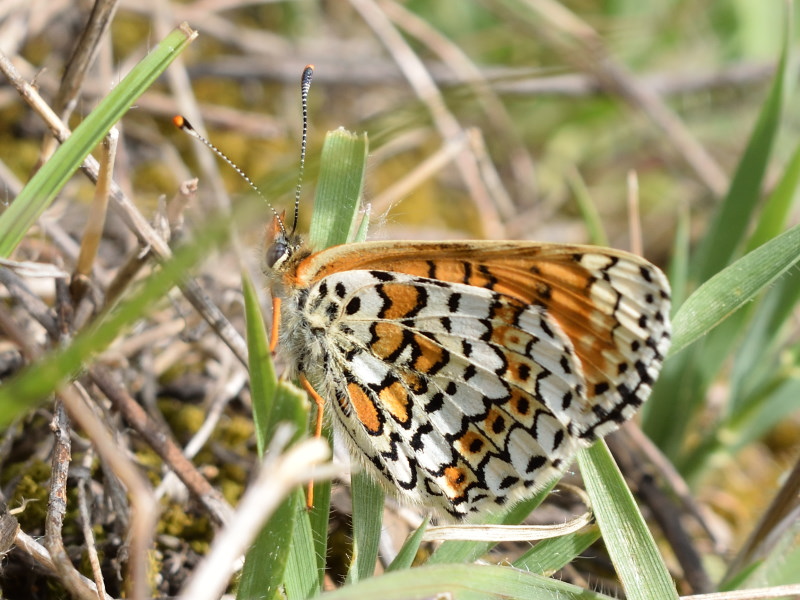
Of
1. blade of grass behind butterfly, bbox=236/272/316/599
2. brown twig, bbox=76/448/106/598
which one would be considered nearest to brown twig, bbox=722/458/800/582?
blade of grass behind butterfly, bbox=236/272/316/599

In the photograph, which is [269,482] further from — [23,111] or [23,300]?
[23,111]

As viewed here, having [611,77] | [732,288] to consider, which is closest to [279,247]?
[732,288]

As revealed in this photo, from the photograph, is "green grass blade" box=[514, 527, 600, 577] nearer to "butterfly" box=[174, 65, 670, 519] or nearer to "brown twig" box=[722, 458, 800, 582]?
"butterfly" box=[174, 65, 670, 519]

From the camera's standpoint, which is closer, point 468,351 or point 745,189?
point 468,351

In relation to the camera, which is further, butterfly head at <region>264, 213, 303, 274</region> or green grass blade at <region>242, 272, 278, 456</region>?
butterfly head at <region>264, 213, 303, 274</region>

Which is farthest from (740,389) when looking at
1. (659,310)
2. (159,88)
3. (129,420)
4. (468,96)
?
(159,88)

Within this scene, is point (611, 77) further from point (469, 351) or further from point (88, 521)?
point (88, 521)
